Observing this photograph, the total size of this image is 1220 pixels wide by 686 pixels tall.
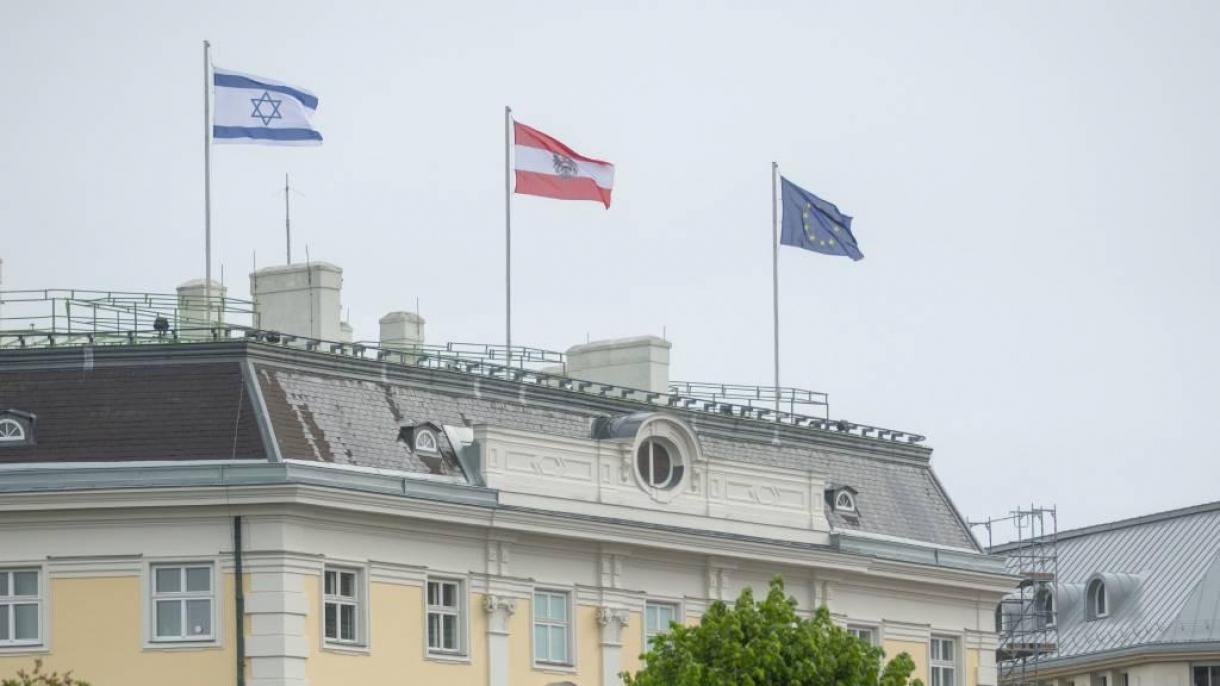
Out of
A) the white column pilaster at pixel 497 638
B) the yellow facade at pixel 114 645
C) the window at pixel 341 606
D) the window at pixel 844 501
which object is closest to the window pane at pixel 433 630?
the white column pilaster at pixel 497 638

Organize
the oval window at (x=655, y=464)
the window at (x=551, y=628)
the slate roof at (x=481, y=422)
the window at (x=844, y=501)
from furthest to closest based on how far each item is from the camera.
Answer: the window at (x=844, y=501) → the oval window at (x=655, y=464) → the window at (x=551, y=628) → the slate roof at (x=481, y=422)

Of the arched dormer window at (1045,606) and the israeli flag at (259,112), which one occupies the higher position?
the israeli flag at (259,112)

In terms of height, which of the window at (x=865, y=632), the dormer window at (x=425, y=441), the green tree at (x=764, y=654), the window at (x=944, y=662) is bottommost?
the green tree at (x=764, y=654)

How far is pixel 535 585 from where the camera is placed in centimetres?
7525

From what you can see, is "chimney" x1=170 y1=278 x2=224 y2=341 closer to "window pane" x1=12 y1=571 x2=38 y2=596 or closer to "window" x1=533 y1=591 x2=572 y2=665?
"window pane" x1=12 y1=571 x2=38 y2=596

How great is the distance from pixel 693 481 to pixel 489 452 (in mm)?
6867

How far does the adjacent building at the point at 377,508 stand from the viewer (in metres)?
69.0

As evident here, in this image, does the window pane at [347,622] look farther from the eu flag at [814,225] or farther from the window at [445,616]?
the eu flag at [814,225]

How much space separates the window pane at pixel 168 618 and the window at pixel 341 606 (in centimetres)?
303

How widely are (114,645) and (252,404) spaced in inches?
227

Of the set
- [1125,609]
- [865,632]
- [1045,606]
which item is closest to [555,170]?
[865,632]

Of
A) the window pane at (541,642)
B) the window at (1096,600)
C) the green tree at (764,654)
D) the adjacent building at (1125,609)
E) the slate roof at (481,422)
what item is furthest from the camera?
the window at (1096,600)

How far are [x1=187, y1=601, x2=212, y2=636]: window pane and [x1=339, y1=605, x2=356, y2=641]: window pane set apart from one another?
2946 millimetres

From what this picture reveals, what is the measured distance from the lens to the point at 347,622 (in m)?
70.9
